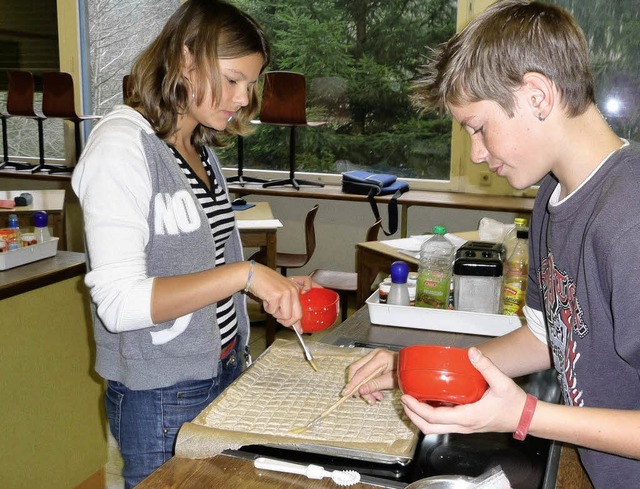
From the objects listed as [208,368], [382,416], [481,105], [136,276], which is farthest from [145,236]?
[481,105]

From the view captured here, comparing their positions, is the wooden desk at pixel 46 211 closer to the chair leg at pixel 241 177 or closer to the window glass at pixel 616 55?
the chair leg at pixel 241 177

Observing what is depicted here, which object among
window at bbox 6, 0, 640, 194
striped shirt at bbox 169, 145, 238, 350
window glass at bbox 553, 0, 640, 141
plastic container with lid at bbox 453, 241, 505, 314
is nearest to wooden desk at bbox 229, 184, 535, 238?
window at bbox 6, 0, 640, 194

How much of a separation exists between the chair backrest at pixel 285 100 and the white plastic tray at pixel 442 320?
3422mm

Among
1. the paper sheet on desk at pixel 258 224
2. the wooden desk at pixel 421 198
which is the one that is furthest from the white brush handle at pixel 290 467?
the wooden desk at pixel 421 198

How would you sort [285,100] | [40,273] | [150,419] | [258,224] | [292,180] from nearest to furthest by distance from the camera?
[150,419]
[40,273]
[258,224]
[285,100]
[292,180]

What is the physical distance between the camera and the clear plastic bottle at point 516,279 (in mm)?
1733

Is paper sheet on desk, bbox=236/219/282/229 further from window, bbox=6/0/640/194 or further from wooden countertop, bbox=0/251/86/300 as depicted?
window, bbox=6/0/640/194

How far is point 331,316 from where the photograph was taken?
1369mm

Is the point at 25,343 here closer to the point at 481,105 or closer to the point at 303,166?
the point at 481,105

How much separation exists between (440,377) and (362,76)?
463cm

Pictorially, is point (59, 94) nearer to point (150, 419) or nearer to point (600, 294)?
point (150, 419)

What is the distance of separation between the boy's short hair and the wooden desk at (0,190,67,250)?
10.3 feet

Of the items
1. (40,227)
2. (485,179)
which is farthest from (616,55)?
(40,227)

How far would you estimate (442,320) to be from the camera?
170 centimetres
